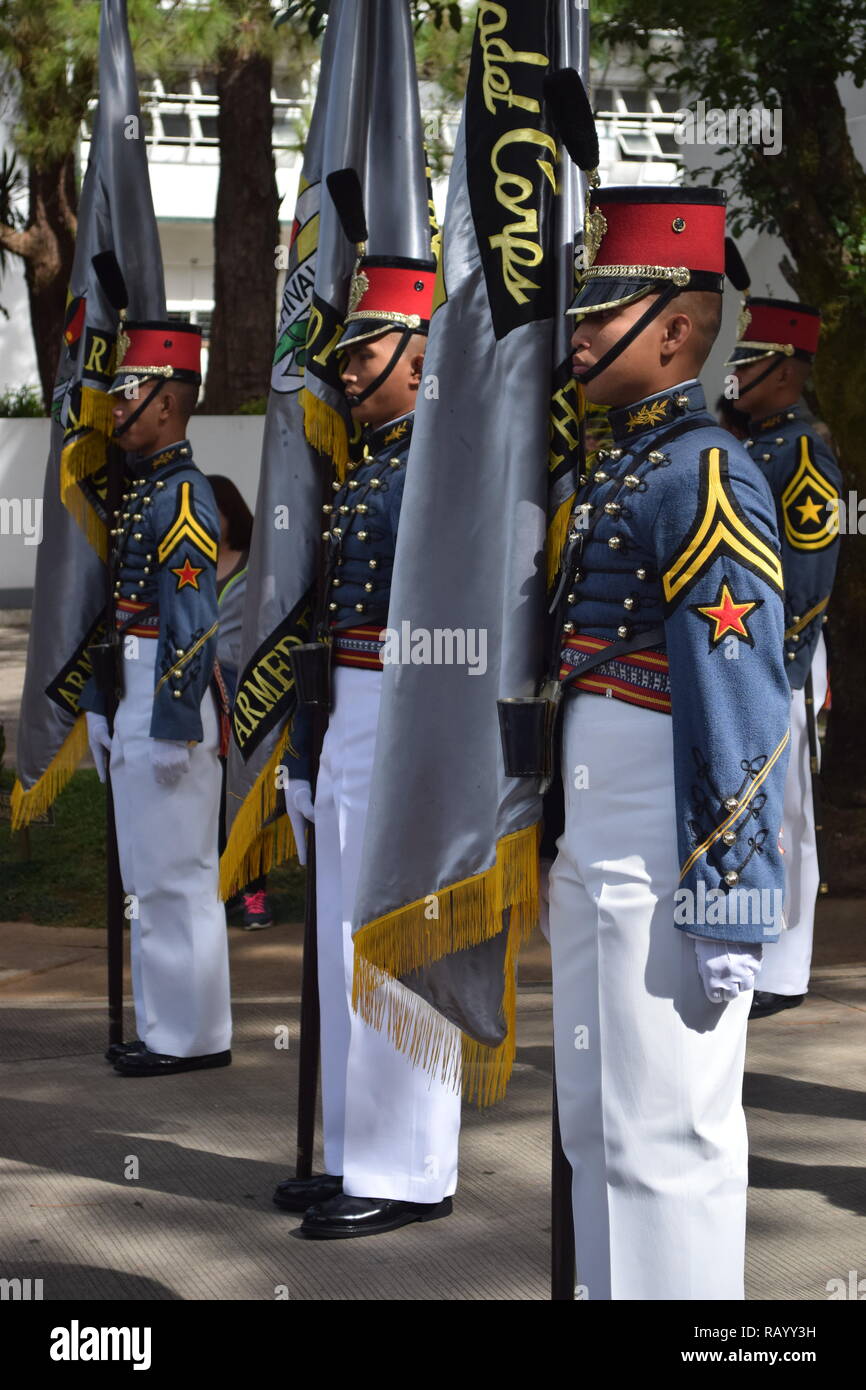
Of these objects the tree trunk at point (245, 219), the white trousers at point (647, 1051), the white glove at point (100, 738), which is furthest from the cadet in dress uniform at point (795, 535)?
the tree trunk at point (245, 219)

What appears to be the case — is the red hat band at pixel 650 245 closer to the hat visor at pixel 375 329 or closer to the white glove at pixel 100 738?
the hat visor at pixel 375 329

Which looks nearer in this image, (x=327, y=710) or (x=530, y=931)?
(x=530, y=931)

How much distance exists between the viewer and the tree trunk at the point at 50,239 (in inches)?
658

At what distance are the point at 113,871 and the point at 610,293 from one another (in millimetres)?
3531

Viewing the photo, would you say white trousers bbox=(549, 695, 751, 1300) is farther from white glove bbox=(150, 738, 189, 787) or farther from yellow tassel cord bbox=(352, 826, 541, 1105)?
white glove bbox=(150, 738, 189, 787)

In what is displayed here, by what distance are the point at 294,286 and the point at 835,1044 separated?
2.98 m

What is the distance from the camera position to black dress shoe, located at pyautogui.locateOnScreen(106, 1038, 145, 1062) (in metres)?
5.89

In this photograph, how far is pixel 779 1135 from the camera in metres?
5.08

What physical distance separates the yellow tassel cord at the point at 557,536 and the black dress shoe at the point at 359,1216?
1.79 meters

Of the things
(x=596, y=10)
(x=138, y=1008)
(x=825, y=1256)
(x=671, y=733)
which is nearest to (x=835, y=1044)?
(x=825, y=1256)

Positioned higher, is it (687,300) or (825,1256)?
(687,300)

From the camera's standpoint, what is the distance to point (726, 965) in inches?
117

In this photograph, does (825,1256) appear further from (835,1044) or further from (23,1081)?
(23,1081)

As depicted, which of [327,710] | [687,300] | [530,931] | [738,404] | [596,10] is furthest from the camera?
[596,10]
